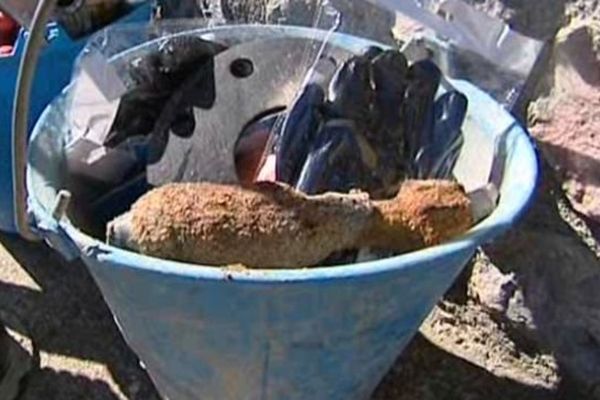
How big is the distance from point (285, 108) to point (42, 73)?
1.47 feet

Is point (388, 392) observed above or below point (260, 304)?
below

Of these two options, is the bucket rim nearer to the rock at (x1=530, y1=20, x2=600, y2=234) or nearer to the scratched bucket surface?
the scratched bucket surface

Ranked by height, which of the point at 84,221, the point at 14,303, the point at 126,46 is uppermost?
the point at 126,46

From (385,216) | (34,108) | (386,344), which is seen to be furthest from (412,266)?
(34,108)

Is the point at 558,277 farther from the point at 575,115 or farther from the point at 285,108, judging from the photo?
the point at 285,108

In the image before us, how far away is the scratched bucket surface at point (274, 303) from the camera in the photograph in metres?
1.07

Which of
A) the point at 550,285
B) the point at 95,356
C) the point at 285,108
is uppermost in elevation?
the point at 285,108

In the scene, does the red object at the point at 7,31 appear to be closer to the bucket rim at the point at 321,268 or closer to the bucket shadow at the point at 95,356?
the bucket shadow at the point at 95,356

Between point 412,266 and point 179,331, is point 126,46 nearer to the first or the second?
point 179,331

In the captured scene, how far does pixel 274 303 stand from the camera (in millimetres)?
1086

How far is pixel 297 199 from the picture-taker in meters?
1.12

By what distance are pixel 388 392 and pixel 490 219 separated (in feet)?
1.58

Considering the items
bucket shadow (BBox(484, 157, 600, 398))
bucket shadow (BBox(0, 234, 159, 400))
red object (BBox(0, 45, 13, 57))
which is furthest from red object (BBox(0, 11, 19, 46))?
bucket shadow (BBox(484, 157, 600, 398))

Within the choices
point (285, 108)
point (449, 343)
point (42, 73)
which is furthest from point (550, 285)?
point (42, 73)
